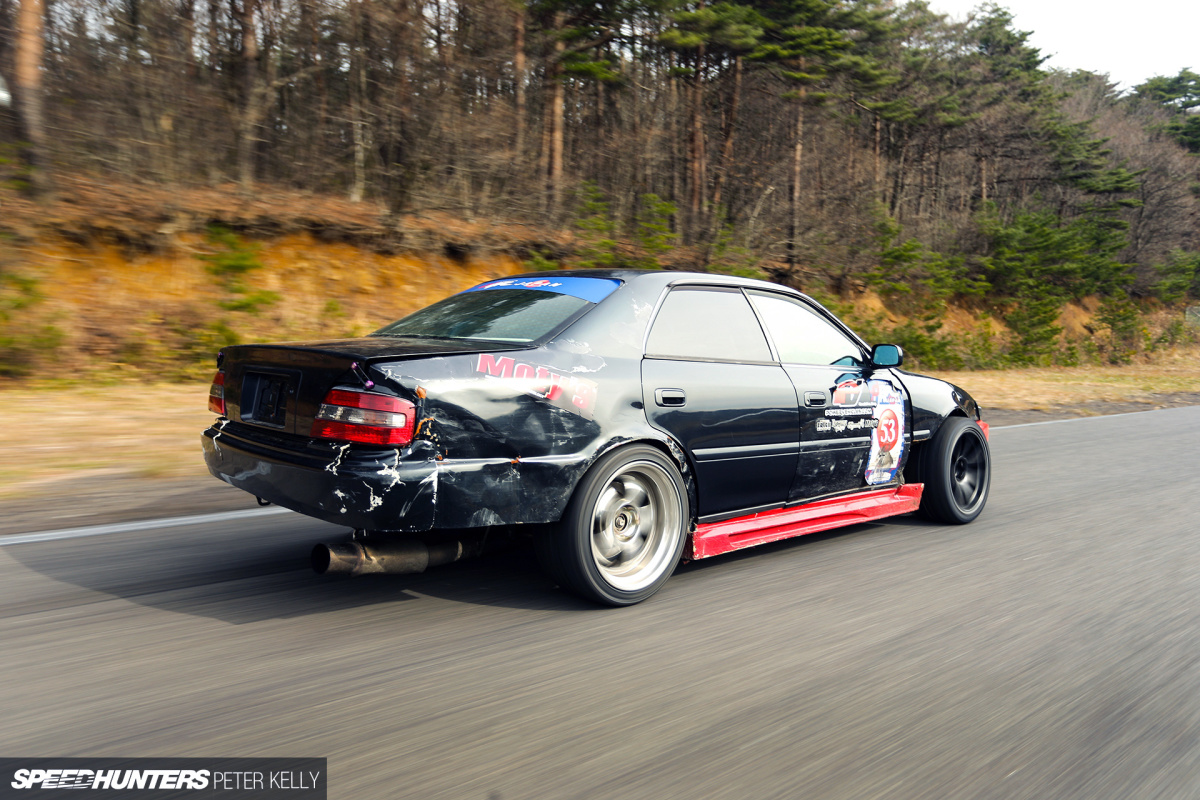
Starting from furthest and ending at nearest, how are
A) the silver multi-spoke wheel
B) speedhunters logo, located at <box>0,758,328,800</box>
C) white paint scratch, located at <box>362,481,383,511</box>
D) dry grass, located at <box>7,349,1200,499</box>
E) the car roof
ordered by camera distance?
dry grass, located at <box>7,349,1200,499</box>, the car roof, the silver multi-spoke wheel, white paint scratch, located at <box>362,481,383,511</box>, speedhunters logo, located at <box>0,758,328,800</box>

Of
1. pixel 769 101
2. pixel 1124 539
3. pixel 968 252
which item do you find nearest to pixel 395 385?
pixel 1124 539

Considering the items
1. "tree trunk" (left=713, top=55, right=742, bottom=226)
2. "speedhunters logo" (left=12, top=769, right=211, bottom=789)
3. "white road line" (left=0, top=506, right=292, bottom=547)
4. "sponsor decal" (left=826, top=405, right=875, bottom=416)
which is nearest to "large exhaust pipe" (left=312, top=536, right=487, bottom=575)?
"speedhunters logo" (left=12, top=769, right=211, bottom=789)

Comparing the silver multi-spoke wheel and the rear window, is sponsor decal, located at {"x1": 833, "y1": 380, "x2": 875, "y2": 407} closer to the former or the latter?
the silver multi-spoke wheel

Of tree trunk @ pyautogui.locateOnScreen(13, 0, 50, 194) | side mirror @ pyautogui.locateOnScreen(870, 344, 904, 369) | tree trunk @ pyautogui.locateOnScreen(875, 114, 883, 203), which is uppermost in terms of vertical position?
tree trunk @ pyautogui.locateOnScreen(875, 114, 883, 203)

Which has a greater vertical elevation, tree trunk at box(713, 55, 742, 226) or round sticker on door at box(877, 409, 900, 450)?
tree trunk at box(713, 55, 742, 226)

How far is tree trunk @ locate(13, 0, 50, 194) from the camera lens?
1191cm

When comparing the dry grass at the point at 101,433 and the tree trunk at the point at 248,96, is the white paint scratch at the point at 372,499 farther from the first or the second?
the tree trunk at the point at 248,96

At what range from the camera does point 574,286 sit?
4.28 metres

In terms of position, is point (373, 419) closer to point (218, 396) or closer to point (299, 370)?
point (299, 370)

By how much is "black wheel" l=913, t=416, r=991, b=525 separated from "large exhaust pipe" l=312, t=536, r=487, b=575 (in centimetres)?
323

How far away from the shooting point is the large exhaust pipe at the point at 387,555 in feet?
11.1

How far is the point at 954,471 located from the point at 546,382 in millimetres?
3466

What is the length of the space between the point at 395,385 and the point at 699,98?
73.7 ft

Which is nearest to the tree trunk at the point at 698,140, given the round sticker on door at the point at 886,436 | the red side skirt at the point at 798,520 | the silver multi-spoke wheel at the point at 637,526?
the round sticker on door at the point at 886,436
